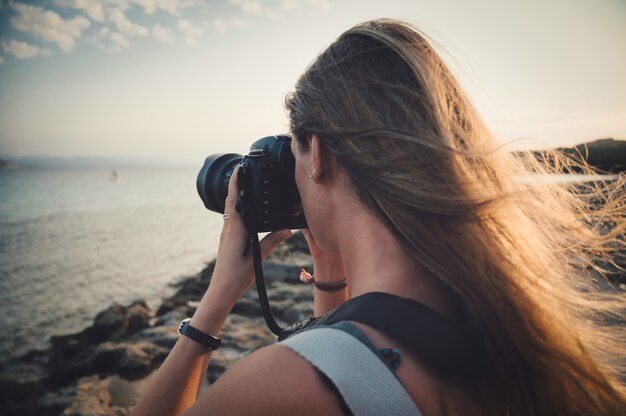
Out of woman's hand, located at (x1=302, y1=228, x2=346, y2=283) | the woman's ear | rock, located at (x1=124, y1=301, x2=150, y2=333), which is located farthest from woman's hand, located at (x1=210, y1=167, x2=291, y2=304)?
rock, located at (x1=124, y1=301, x2=150, y2=333)

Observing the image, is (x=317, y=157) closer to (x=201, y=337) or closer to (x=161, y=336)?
(x=201, y=337)

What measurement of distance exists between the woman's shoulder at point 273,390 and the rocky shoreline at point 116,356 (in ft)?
10.1

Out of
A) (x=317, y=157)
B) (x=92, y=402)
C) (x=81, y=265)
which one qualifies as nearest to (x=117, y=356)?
(x=92, y=402)

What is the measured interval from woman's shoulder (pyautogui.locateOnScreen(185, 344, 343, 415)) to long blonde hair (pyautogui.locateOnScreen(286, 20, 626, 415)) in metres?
0.29

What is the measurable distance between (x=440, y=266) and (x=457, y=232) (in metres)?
0.10

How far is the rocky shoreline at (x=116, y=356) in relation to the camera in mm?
3479

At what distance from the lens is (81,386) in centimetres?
361

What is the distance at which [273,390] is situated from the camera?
2.04ft

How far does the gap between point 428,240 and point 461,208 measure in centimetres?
11

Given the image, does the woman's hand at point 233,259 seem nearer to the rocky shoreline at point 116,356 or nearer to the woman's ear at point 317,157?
the woman's ear at point 317,157

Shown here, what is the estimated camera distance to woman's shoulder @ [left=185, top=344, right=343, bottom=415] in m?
0.61

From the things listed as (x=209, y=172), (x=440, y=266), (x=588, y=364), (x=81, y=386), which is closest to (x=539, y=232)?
(x=588, y=364)

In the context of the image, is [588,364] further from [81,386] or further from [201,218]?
[201,218]

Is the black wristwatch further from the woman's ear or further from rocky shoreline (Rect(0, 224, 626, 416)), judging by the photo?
rocky shoreline (Rect(0, 224, 626, 416))
